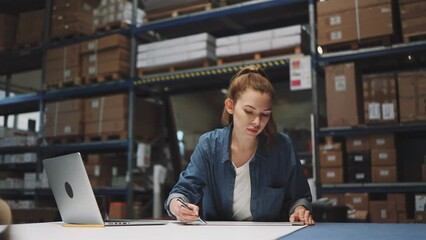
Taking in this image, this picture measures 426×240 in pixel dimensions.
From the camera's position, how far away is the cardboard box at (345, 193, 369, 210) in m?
4.79

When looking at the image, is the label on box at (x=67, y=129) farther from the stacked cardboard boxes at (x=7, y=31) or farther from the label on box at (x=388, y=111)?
the label on box at (x=388, y=111)

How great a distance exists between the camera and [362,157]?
16.2ft

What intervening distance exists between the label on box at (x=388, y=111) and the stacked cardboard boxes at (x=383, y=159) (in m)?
0.20

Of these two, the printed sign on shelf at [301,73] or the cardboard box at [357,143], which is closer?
the cardboard box at [357,143]

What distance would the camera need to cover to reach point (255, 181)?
241cm

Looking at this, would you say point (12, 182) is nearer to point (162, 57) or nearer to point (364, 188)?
point (162, 57)

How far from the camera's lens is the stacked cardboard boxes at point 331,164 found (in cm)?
495

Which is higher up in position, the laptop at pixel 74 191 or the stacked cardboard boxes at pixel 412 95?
the stacked cardboard boxes at pixel 412 95

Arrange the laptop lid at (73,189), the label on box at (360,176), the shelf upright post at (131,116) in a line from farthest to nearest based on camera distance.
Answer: the shelf upright post at (131,116) → the label on box at (360,176) → the laptop lid at (73,189)

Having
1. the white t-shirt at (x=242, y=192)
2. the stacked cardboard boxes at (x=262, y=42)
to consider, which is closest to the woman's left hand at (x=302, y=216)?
the white t-shirt at (x=242, y=192)

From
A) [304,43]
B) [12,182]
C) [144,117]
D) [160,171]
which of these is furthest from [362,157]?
[12,182]

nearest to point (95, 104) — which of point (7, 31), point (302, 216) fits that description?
point (7, 31)

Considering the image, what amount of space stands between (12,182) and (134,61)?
10.0 feet

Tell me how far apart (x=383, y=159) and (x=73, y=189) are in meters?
3.77
